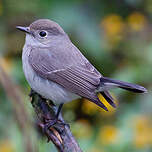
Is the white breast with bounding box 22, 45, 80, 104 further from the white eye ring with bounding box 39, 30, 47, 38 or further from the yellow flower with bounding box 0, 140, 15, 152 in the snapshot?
the yellow flower with bounding box 0, 140, 15, 152

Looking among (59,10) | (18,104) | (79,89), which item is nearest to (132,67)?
(59,10)

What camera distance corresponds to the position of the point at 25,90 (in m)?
3.99

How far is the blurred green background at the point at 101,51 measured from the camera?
12.2 feet

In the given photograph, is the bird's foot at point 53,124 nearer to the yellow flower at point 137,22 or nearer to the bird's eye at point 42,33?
the bird's eye at point 42,33

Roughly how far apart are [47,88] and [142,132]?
45.7 inches

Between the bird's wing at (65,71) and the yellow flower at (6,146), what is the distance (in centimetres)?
75

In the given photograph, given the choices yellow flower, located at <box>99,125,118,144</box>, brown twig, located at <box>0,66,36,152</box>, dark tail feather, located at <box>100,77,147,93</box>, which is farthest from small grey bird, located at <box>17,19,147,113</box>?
brown twig, located at <box>0,66,36,152</box>

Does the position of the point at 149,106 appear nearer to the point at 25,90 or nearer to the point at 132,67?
the point at 132,67

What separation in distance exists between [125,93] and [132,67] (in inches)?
12.9

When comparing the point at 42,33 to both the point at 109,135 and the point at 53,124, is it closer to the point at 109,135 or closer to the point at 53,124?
the point at 53,124

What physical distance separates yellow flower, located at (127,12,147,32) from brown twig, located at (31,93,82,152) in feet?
7.57

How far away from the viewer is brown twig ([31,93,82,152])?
2076 millimetres

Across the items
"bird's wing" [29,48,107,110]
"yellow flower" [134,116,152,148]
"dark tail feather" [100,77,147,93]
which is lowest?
"yellow flower" [134,116,152,148]

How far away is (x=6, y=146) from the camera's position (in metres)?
3.39
